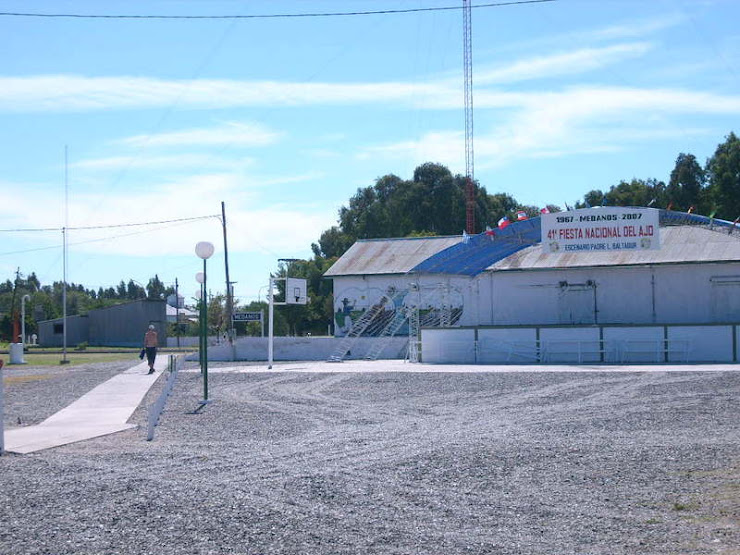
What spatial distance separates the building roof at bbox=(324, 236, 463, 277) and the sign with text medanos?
1450cm

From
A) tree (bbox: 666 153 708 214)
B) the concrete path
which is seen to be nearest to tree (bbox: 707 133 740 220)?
tree (bbox: 666 153 708 214)

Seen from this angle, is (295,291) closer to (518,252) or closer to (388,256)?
(388,256)

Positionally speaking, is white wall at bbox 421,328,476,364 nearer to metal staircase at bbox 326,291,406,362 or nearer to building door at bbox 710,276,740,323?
metal staircase at bbox 326,291,406,362

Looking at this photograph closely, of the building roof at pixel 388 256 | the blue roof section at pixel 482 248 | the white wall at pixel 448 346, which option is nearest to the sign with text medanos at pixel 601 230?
the blue roof section at pixel 482 248

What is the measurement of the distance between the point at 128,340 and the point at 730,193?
49.5m

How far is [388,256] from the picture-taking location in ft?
172

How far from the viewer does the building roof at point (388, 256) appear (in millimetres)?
50875

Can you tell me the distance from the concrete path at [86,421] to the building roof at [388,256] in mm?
25599

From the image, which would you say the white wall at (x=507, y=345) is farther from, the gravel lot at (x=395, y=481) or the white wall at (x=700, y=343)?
the gravel lot at (x=395, y=481)

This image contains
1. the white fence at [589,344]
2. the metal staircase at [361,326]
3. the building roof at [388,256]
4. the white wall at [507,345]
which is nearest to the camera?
the white fence at [589,344]

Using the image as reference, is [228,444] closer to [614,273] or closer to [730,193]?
[614,273]

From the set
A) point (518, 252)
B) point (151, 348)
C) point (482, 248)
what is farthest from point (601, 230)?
point (151, 348)

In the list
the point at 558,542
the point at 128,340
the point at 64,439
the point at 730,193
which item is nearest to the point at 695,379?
the point at 64,439

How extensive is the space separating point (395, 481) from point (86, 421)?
8634mm
